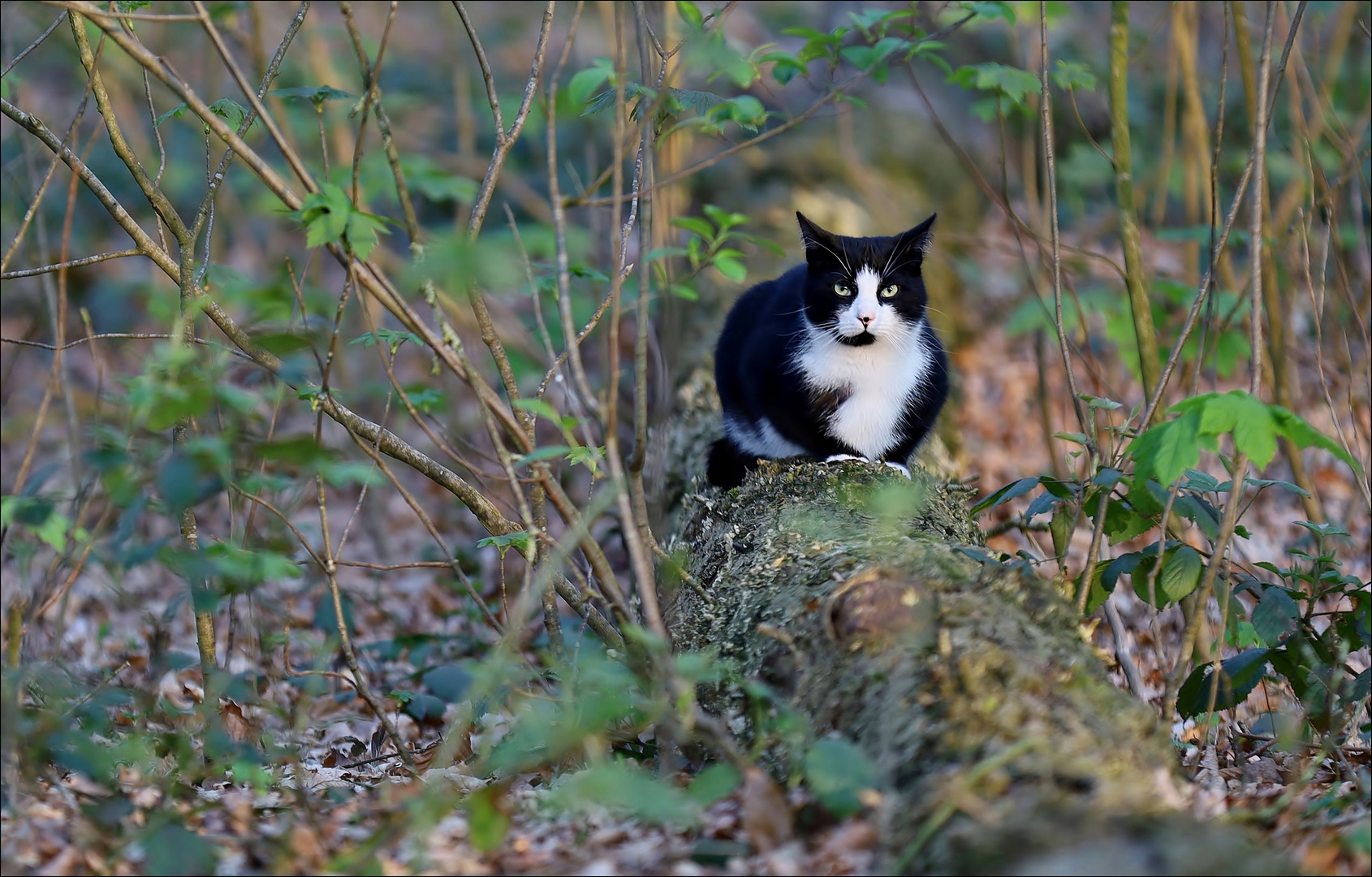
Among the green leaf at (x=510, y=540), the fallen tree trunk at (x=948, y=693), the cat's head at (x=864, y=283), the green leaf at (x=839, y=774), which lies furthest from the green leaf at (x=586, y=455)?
the cat's head at (x=864, y=283)

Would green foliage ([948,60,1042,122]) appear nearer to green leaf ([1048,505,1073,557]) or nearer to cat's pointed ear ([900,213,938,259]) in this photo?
cat's pointed ear ([900,213,938,259])

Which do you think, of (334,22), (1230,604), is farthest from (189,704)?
(334,22)

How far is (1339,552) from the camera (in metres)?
4.50

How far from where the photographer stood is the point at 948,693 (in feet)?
6.50

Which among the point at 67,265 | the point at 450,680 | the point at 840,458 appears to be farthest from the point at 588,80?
the point at 450,680

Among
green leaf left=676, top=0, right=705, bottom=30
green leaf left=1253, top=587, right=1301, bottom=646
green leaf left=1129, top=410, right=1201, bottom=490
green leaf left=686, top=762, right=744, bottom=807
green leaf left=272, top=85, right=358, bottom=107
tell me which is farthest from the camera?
green leaf left=676, top=0, right=705, bottom=30

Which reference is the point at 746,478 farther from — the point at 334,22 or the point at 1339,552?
the point at 334,22

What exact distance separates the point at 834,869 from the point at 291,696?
235cm

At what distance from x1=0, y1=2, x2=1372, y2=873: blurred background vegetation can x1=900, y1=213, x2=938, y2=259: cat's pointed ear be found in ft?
1.60

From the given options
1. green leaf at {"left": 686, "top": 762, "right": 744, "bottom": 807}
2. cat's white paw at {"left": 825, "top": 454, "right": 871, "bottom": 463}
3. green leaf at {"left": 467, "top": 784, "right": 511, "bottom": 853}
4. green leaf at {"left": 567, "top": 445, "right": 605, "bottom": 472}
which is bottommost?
green leaf at {"left": 467, "top": 784, "right": 511, "bottom": 853}

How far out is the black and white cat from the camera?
3459mm

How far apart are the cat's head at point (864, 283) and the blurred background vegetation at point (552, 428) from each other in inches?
14.9

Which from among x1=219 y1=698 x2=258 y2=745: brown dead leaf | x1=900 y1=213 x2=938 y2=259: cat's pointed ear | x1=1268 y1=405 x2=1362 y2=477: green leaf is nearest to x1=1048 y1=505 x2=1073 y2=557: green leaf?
x1=1268 y1=405 x2=1362 y2=477: green leaf

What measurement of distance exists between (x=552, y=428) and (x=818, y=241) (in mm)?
3131
